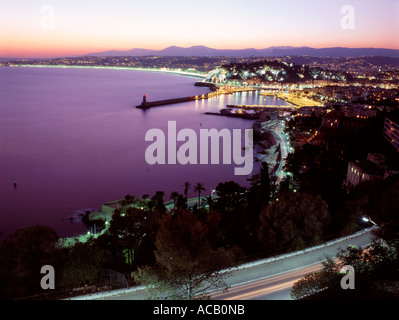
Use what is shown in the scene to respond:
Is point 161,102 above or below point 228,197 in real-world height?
above

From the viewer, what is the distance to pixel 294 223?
3.82 metres

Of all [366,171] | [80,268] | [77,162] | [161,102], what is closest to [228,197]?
[366,171]

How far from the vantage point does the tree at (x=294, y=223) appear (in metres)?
3.70

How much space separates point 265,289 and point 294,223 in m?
1.17

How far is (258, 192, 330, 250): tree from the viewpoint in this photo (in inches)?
146

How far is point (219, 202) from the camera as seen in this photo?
570 cm

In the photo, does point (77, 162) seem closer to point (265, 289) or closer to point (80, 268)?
point (80, 268)

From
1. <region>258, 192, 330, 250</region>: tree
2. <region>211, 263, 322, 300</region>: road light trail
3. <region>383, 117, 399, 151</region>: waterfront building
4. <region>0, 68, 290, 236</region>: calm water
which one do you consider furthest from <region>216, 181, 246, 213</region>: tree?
<region>383, 117, 399, 151</region>: waterfront building

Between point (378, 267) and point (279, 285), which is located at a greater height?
point (378, 267)
